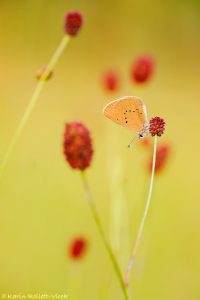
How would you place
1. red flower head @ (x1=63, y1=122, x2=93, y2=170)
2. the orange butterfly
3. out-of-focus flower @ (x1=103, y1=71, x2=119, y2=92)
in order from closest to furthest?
red flower head @ (x1=63, y1=122, x2=93, y2=170), the orange butterfly, out-of-focus flower @ (x1=103, y1=71, x2=119, y2=92)

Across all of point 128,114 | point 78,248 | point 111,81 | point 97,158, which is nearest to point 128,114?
point 128,114

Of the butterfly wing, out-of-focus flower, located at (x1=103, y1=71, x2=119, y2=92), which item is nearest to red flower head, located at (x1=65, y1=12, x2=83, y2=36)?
the butterfly wing

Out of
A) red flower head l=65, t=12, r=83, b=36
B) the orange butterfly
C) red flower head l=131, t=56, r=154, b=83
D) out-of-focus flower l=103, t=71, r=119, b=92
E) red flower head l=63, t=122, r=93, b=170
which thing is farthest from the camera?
out-of-focus flower l=103, t=71, r=119, b=92

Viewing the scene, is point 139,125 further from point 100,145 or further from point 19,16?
point 19,16

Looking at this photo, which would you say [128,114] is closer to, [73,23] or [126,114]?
[126,114]

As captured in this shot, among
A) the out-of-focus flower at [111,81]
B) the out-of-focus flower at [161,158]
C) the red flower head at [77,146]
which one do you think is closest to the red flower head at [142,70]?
the out-of-focus flower at [161,158]

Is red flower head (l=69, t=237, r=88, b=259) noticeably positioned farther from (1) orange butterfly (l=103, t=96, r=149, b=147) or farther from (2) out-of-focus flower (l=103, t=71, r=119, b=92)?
(2) out-of-focus flower (l=103, t=71, r=119, b=92)

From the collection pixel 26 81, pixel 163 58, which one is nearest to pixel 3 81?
pixel 26 81
